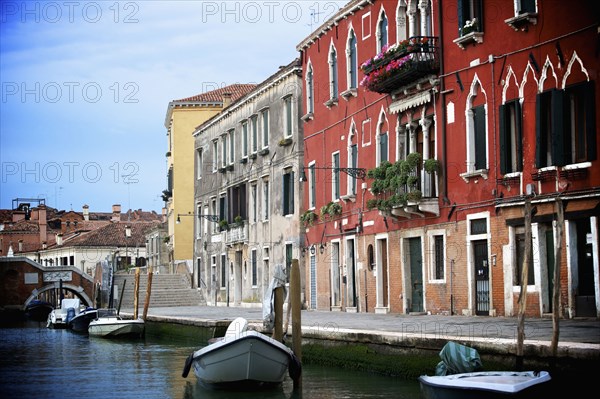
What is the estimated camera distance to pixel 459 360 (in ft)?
40.5

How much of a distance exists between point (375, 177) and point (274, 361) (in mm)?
9619

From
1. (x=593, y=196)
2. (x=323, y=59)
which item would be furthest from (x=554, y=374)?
(x=323, y=59)

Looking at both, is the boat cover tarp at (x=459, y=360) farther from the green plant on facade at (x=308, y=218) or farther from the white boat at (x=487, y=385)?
the green plant on facade at (x=308, y=218)

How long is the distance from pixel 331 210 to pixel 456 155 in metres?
7.64

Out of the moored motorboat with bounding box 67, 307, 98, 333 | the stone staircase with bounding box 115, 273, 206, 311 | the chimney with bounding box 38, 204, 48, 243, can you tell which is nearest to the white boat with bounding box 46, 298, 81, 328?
the stone staircase with bounding box 115, 273, 206, 311

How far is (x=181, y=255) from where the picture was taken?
51000mm

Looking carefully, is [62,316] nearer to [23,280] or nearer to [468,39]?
[23,280]

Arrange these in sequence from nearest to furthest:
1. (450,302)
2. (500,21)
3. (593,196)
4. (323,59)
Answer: (593,196) < (500,21) < (450,302) < (323,59)

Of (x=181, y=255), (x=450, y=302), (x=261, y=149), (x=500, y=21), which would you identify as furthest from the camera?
(x=181, y=255)

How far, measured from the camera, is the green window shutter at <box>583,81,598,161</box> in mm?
16922

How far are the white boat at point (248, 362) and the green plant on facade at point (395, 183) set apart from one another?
24.6ft

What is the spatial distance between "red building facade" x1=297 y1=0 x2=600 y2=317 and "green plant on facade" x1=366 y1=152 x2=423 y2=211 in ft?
0.13

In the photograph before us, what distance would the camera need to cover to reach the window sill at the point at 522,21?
18.4m

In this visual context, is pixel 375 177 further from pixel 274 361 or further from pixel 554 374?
pixel 554 374
